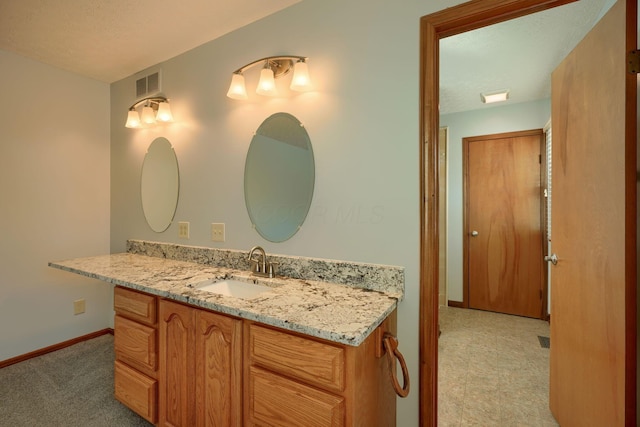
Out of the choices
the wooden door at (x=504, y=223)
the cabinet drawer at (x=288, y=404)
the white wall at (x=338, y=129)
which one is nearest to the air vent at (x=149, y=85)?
the white wall at (x=338, y=129)

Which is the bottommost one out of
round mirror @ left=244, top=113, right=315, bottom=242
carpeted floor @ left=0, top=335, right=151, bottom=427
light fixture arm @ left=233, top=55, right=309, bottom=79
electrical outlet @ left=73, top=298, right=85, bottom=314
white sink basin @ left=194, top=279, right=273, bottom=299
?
carpeted floor @ left=0, top=335, right=151, bottom=427

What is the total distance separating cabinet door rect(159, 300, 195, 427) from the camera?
4.49 feet

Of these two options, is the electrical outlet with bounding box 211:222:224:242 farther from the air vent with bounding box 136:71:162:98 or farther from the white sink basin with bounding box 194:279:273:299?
the air vent with bounding box 136:71:162:98

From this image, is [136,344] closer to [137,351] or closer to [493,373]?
[137,351]

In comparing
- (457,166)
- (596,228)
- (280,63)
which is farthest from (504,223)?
(280,63)

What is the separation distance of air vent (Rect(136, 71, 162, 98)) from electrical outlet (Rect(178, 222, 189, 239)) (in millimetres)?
1073

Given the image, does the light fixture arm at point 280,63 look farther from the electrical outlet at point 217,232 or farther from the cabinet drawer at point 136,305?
the cabinet drawer at point 136,305

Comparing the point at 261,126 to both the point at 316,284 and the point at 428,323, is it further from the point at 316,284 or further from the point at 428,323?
the point at 428,323

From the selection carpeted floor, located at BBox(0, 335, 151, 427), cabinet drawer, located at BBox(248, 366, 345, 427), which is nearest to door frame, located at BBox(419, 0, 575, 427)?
cabinet drawer, located at BBox(248, 366, 345, 427)

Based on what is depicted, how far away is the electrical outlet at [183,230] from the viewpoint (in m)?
2.16

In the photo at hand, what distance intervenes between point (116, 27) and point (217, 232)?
4.69 feet

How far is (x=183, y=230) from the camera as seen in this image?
2174 mm

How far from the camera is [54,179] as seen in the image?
2463 millimetres

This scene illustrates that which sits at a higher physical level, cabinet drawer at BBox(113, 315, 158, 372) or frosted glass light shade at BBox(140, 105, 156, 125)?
frosted glass light shade at BBox(140, 105, 156, 125)
